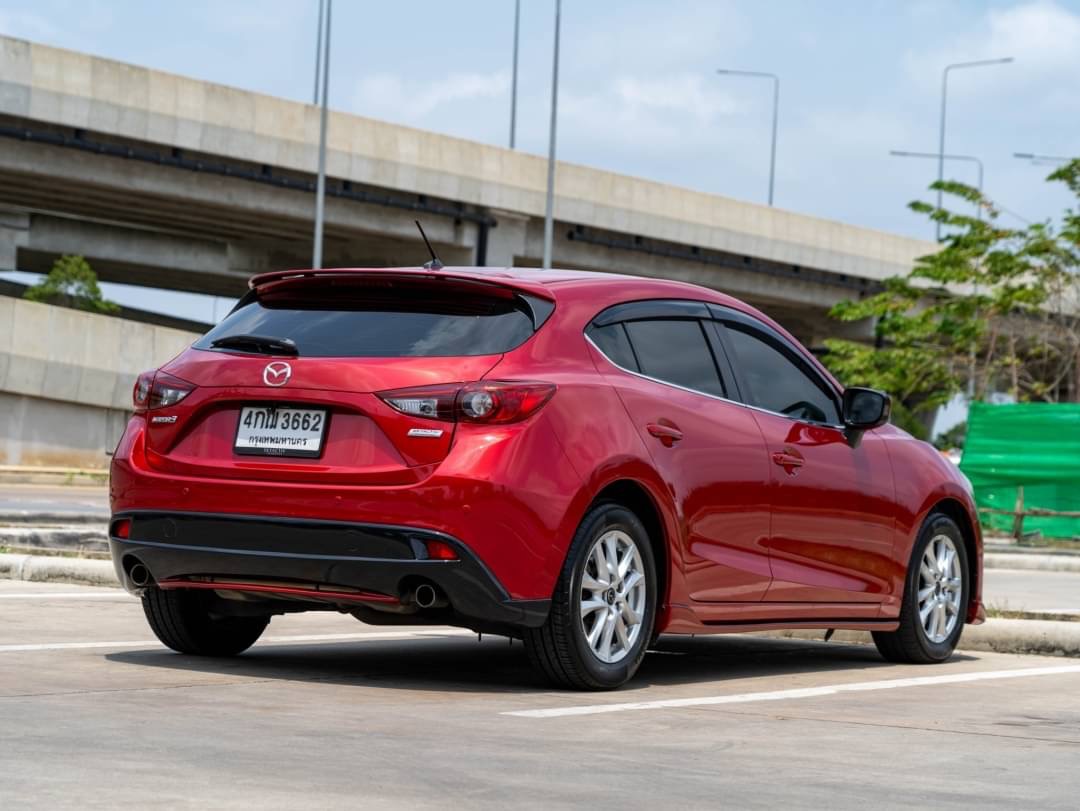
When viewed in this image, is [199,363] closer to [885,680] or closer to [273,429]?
[273,429]

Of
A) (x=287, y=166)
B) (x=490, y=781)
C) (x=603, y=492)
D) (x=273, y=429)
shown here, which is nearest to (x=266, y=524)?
(x=273, y=429)

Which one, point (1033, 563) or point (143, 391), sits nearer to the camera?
point (143, 391)

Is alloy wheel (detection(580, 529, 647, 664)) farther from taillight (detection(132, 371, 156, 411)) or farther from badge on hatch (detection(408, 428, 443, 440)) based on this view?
taillight (detection(132, 371, 156, 411))

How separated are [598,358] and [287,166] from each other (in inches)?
1582

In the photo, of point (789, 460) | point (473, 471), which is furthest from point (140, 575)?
point (789, 460)

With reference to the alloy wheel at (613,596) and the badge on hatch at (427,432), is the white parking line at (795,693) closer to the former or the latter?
the alloy wheel at (613,596)

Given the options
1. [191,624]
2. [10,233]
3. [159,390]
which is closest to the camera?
[159,390]

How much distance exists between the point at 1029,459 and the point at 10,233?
122ft

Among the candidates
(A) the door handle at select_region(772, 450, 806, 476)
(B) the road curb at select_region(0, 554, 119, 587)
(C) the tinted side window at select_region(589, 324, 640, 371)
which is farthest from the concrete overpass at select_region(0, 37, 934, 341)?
(C) the tinted side window at select_region(589, 324, 640, 371)

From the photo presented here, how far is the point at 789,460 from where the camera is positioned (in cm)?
841

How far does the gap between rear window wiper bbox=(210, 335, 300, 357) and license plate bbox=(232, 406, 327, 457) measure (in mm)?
238

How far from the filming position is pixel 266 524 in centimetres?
709

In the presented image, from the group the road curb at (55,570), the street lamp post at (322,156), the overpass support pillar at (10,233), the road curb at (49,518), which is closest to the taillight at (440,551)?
the road curb at (55,570)

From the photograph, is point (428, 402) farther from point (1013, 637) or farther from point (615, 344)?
point (1013, 637)
